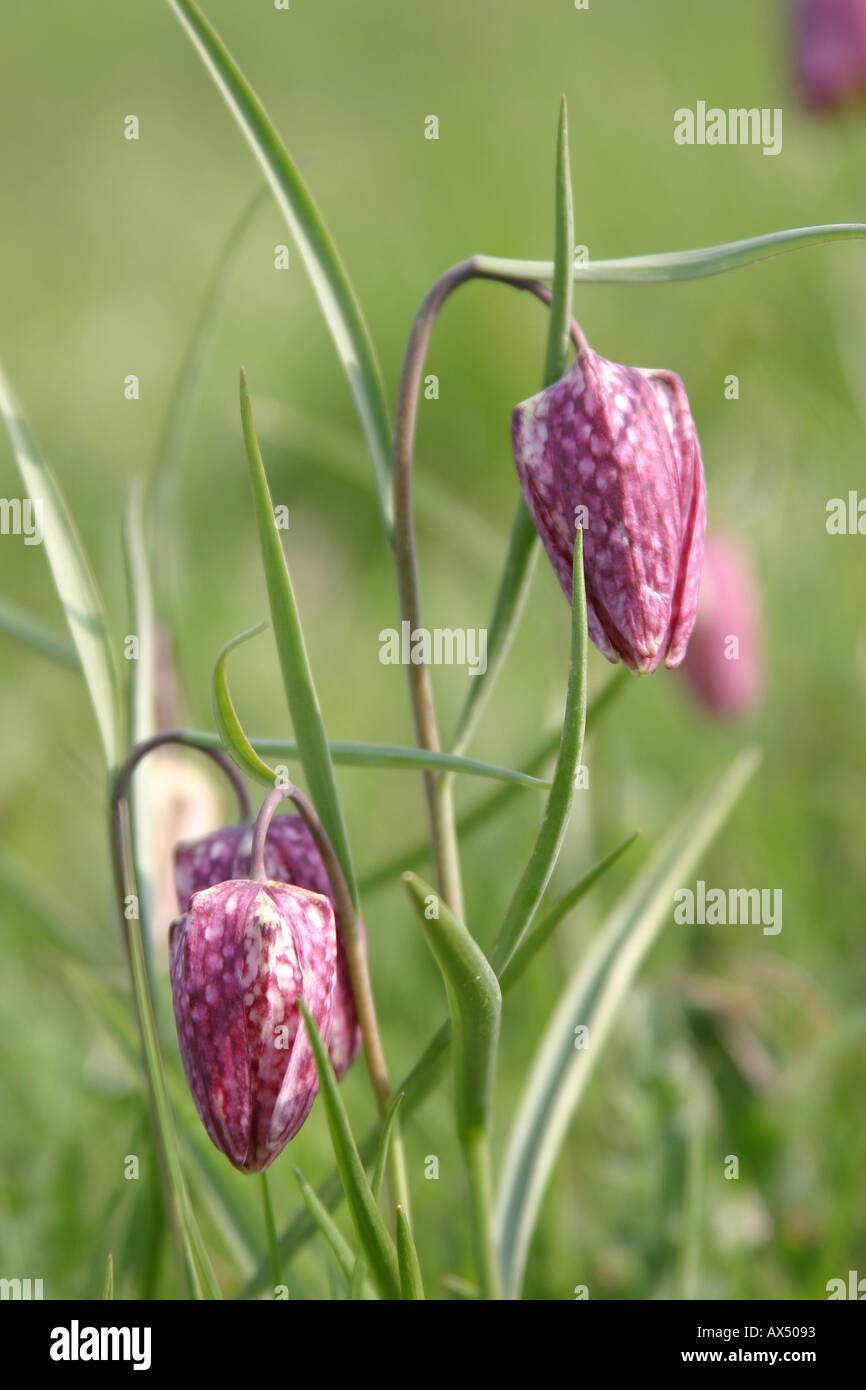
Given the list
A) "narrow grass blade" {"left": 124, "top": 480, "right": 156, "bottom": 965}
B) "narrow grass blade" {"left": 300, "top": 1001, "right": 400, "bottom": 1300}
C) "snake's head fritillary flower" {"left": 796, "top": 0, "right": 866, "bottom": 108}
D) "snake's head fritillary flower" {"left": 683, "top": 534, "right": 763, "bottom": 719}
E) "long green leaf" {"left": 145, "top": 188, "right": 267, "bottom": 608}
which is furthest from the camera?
"snake's head fritillary flower" {"left": 796, "top": 0, "right": 866, "bottom": 108}

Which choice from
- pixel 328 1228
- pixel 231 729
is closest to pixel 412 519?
pixel 231 729

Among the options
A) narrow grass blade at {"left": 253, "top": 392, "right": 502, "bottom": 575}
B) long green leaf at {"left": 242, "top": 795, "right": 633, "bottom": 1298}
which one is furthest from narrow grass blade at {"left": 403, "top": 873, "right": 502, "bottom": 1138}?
narrow grass blade at {"left": 253, "top": 392, "right": 502, "bottom": 575}

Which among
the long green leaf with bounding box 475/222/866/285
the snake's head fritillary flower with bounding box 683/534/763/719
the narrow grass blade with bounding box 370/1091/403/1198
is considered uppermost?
the long green leaf with bounding box 475/222/866/285

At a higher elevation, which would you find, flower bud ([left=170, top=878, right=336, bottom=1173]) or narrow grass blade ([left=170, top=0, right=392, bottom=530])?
narrow grass blade ([left=170, top=0, right=392, bottom=530])

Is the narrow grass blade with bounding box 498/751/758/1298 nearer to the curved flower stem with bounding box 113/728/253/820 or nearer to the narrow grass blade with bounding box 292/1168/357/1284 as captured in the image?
the narrow grass blade with bounding box 292/1168/357/1284

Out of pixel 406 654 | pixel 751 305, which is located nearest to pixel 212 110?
pixel 751 305

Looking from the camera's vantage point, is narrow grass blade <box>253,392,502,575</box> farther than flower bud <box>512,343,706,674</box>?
Yes

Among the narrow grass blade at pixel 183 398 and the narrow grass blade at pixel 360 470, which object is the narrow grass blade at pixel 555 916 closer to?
the narrow grass blade at pixel 183 398

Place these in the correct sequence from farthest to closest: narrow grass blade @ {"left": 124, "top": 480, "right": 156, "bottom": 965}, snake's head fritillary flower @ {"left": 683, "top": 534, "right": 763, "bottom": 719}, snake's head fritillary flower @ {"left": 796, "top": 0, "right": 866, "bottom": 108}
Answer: snake's head fritillary flower @ {"left": 796, "top": 0, "right": 866, "bottom": 108}, snake's head fritillary flower @ {"left": 683, "top": 534, "right": 763, "bottom": 719}, narrow grass blade @ {"left": 124, "top": 480, "right": 156, "bottom": 965}
